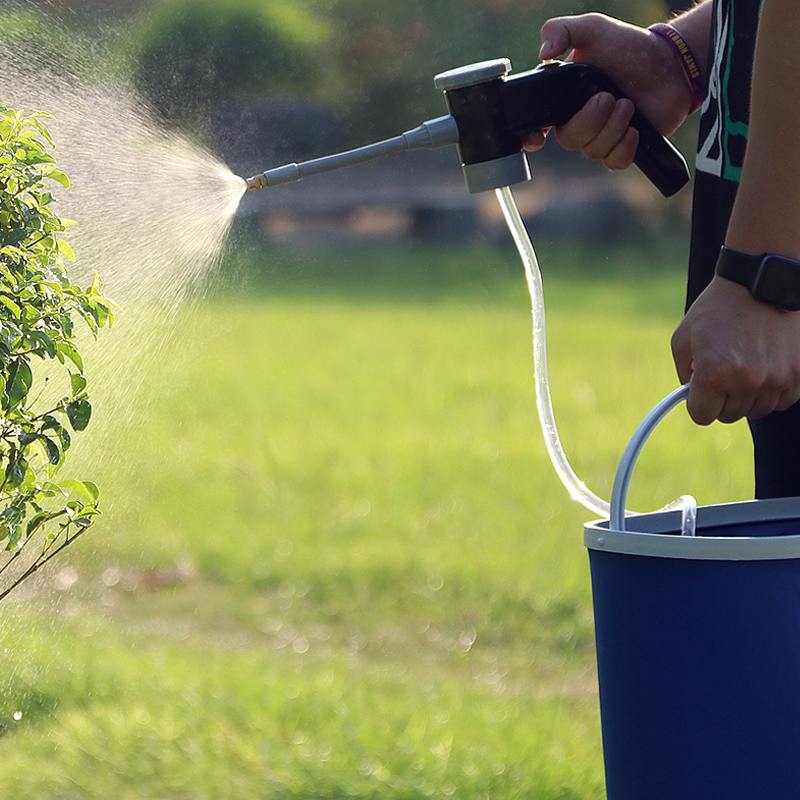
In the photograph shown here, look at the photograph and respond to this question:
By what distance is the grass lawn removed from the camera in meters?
2.18

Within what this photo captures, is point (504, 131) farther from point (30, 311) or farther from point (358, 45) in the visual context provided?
point (358, 45)

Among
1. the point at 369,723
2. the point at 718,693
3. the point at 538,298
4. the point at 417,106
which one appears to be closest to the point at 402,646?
the point at 369,723

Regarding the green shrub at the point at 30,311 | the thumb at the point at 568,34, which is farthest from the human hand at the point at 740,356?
the green shrub at the point at 30,311

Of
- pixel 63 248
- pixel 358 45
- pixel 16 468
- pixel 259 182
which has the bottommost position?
pixel 16 468

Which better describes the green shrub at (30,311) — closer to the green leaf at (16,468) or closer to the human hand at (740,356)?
the green leaf at (16,468)

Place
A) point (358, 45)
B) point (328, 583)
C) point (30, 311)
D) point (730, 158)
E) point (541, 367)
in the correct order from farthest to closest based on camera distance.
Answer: point (358, 45), point (328, 583), point (541, 367), point (730, 158), point (30, 311)

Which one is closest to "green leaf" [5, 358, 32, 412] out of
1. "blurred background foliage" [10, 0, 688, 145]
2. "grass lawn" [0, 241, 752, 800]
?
"grass lawn" [0, 241, 752, 800]

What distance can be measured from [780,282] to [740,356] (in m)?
0.09

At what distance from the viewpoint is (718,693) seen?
109cm

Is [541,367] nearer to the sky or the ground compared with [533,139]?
nearer to the ground

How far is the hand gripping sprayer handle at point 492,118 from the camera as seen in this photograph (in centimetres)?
146

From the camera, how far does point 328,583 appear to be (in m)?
3.32

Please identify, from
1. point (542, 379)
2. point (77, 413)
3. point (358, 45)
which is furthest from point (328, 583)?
A: point (358, 45)

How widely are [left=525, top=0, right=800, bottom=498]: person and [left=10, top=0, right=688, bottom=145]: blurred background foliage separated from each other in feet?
10.7
